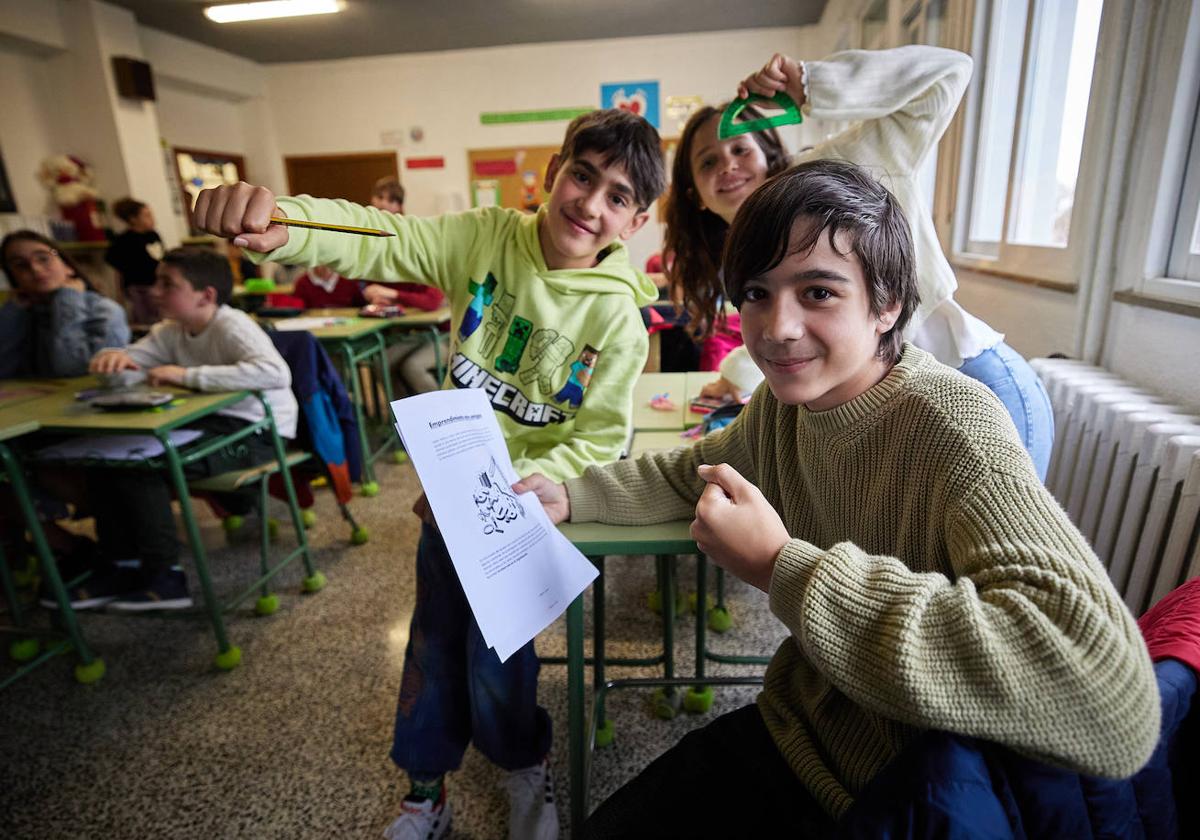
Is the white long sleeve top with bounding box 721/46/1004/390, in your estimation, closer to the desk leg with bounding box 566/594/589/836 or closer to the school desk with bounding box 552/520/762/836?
the school desk with bounding box 552/520/762/836

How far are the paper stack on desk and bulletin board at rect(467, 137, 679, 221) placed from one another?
22.9 ft

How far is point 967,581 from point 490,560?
542 millimetres

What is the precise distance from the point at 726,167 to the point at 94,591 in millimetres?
2261

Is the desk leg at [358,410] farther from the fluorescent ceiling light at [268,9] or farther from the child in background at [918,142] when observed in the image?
the fluorescent ceiling light at [268,9]

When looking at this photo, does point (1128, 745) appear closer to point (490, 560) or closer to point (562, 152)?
point (490, 560)

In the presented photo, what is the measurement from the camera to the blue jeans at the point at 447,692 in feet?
3.87

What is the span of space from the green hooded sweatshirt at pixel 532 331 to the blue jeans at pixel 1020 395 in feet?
1.98

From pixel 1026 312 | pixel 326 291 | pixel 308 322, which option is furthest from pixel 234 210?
pixel 326 291

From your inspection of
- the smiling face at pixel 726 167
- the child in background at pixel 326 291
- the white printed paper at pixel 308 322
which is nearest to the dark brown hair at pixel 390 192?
the child in background at pixel 326 291

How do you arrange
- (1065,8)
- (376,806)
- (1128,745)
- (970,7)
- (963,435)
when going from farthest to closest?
1. (970,7)
2. (1065,8)
3. (376,806)
4. (963,435)
5. (1128,745)

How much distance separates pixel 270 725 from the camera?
1.61 m

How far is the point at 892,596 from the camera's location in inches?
21.8

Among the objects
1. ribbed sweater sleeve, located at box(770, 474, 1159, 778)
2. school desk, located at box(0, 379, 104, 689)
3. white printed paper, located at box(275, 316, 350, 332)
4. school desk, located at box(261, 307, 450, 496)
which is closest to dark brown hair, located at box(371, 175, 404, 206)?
school desk, located at box(261, 307, 450, 496)

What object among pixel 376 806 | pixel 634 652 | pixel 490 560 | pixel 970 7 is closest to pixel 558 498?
pixel 490 560
